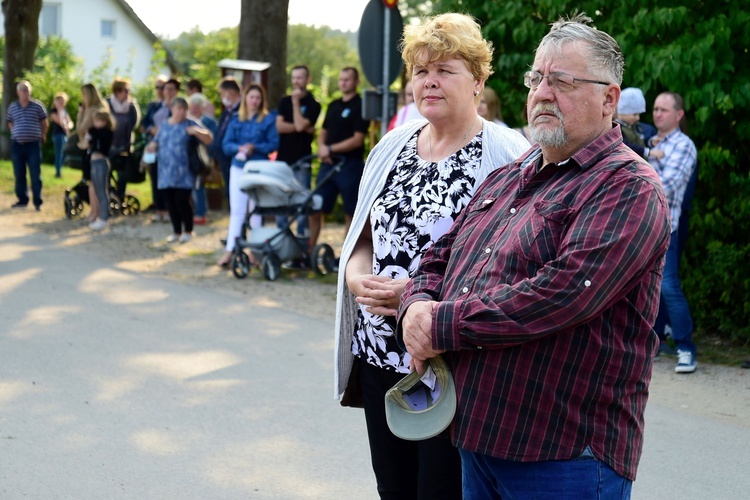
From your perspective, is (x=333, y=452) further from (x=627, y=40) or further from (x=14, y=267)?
(x=14, y=267)

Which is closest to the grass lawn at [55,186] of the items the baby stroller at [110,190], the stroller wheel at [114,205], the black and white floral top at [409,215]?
the baby stroller at [110,190]

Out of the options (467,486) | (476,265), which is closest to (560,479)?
(467,486)

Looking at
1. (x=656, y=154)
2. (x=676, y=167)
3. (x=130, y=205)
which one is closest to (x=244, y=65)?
(x=130, y=205)

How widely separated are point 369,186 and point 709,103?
5057 mm

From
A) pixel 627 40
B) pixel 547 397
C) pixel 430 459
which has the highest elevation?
pixel 627 40

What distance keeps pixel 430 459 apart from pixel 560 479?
2.51 ft

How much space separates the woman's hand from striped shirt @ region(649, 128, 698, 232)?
15.0 ft

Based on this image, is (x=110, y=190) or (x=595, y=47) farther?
(x=110, y=190)

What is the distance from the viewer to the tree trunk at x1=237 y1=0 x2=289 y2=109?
1642cm

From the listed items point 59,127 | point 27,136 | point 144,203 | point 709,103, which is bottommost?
point 144,203

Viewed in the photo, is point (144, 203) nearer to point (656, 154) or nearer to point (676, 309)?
point (656, 154)

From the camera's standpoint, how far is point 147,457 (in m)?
5.34

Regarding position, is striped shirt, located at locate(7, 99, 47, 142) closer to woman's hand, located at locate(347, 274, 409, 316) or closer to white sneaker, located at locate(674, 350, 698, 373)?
white sneaker, located at locate(674, 350, 698, 373)

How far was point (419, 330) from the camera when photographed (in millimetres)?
2646
